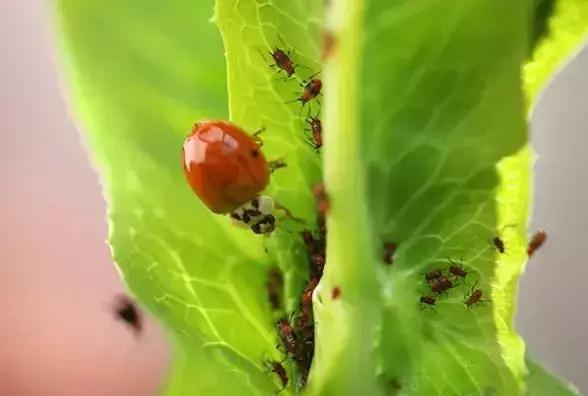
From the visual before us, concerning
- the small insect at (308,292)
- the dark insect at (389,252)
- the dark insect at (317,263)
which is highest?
the dark insect at (317,263)

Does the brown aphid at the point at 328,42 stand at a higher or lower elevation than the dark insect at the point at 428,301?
higher

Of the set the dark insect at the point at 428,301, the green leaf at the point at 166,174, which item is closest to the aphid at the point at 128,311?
the green leaf at the point at 166,174

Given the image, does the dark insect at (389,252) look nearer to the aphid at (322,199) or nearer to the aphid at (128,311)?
the aphid at (322,199)

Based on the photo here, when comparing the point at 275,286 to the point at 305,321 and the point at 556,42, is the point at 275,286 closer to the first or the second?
the point at 305,321

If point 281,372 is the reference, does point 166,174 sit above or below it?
above

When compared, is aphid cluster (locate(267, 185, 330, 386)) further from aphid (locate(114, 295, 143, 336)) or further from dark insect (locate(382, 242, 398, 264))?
aphid (locate(114, 295, 143, 336))

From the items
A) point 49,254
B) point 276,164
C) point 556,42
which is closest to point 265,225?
point 276,164
